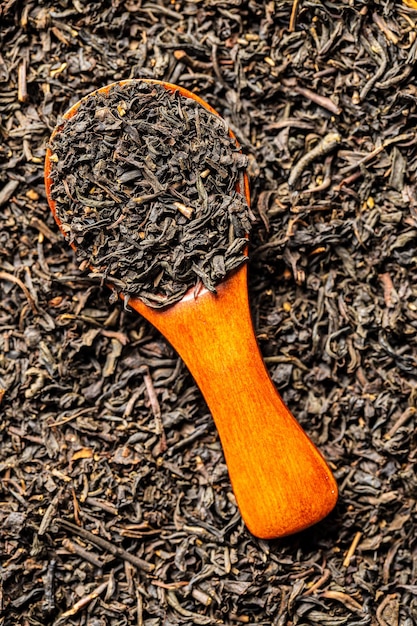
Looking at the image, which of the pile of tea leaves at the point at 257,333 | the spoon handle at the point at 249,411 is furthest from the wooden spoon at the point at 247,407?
the pile of tea leaves at the point at 257,333

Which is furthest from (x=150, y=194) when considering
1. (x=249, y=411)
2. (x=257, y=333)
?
(x=249, y=411)

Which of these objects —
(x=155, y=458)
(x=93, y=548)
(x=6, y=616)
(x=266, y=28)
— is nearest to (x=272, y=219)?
(x=266, y=28)

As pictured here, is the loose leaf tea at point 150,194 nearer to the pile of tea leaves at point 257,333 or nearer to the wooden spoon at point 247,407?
the wooden spoon at point 247,407

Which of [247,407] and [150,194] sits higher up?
[150,194]

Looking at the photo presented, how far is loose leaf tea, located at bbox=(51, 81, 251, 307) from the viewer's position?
210 centimetres

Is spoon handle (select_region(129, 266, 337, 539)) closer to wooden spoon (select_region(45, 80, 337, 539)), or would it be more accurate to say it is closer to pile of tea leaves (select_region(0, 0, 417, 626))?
wooden spoon (select_region(45, 80, 337, 539))

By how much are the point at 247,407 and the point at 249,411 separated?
1cm

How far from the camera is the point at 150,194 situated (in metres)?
2.11

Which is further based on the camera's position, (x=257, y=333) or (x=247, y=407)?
(x=257, y=333)

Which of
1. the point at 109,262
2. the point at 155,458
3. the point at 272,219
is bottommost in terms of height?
the point at 155,458

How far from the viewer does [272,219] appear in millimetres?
2400

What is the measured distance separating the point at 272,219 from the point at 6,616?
1.57m

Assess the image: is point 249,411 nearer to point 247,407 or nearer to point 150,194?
point 247,407

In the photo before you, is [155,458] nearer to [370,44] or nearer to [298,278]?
[298,278]
